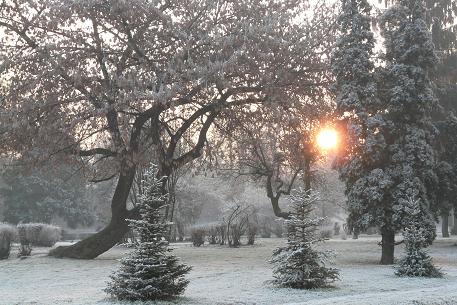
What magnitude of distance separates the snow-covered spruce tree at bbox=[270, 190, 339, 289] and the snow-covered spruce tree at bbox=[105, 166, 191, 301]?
8.42 ft

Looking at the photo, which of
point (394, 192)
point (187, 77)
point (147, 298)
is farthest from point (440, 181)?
point (147, 298)

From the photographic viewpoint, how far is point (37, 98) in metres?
17.3

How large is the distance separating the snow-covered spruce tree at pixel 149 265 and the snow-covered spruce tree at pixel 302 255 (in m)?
2.57

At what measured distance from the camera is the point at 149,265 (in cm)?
867

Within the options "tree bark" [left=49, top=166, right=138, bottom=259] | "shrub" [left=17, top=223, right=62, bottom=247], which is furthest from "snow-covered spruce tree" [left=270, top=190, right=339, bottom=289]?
"shrub" [left=17, top=223, right=62, bottom=247]

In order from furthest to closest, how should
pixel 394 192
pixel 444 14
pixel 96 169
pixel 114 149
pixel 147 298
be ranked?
pixel 444 14 → pixel 96 169 → pixel 114 149 → pixel 394 192 → pixel 147 298

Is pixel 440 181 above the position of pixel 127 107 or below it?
below

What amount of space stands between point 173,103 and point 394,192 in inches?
294

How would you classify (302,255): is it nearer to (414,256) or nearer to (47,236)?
(414,256)

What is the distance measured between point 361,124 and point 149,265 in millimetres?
10788

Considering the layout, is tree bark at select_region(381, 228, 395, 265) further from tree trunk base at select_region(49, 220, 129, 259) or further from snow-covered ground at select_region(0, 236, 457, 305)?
tree trunk base at select_region(49, 220, 129, 259)

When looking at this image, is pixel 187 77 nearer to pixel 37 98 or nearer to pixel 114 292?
pixel 37 98

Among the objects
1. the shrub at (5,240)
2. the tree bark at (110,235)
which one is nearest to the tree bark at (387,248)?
the tree bark at (110,235)

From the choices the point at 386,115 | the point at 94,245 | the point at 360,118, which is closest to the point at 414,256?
the point at 360,118
